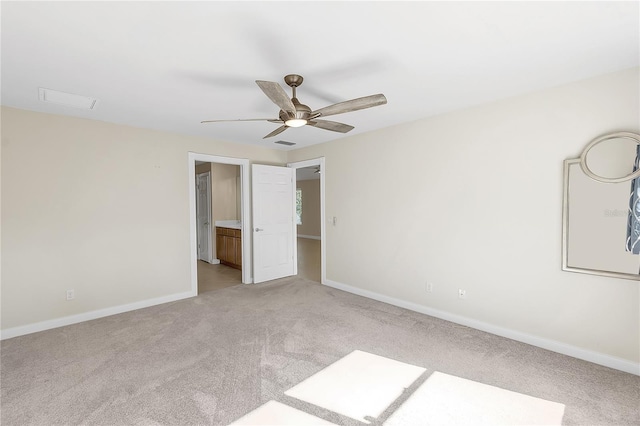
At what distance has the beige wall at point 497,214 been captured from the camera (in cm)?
246

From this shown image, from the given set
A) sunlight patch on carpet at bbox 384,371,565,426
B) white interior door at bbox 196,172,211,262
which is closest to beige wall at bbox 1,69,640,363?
sunlight patch on carpet at bbox 384,371,565,426

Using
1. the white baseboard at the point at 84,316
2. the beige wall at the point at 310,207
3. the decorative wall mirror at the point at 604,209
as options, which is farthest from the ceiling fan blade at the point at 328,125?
the beige wall at the point at 310,207

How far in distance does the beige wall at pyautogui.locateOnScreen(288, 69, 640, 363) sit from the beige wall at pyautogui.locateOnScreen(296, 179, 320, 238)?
21.3ft

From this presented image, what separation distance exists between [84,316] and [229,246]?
2883 millimetres

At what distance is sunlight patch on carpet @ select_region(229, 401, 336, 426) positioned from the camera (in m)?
1.81

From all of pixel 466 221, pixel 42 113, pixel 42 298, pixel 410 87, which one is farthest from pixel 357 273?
pixel 42 113

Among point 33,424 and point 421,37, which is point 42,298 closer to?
point 33,424

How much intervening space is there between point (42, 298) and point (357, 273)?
3.83 meters

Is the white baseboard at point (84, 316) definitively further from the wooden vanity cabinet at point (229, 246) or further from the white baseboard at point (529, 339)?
the white baseboard at point (529, 339)

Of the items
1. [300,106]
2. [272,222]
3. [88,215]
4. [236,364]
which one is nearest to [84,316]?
[88,215]

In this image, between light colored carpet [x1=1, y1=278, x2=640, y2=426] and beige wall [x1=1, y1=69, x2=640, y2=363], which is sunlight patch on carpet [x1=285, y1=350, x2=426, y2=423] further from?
beige wall [x1=1, y1=69, x2=640, y2=363]

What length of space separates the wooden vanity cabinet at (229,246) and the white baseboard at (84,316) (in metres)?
1.61

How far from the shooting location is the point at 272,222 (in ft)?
17.1

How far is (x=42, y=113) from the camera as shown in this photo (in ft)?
10.5
